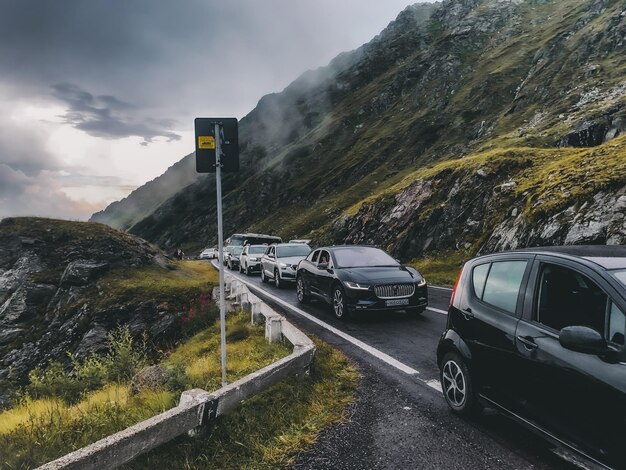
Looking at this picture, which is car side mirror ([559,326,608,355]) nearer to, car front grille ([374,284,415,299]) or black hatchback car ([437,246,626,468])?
black hatchback car ([437,246,626,468])

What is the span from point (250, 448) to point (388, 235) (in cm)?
2616

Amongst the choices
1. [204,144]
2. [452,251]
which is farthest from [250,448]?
[452,251]

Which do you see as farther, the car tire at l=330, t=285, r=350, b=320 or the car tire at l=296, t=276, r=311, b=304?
the car tire at l=296, t=276, r=311, b=304

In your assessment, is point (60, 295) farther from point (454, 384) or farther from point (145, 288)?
point (454, 384)

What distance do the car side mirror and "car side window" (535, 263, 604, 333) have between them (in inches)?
9.9

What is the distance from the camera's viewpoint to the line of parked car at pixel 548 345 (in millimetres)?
3100

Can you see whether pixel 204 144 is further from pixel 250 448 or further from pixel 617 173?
pixel 617 173

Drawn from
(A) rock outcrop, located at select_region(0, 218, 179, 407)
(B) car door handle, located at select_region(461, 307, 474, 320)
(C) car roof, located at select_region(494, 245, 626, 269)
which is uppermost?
(C) car roof, located at select_region(494, 245, 626, 269)

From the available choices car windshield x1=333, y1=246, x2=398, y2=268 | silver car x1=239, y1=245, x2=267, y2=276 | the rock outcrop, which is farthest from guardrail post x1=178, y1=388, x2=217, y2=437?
silver car x1=239, y1=245, x2=267, y2=276

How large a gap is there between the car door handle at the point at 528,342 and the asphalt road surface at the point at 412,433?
3.16 feet

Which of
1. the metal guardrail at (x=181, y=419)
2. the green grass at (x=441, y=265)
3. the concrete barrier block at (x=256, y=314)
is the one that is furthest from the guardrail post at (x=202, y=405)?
the green grass at (x=441, y=265)

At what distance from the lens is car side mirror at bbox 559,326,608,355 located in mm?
3070

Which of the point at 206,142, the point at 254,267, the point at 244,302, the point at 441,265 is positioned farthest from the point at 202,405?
the point at 254,267

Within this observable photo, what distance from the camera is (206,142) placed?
20.0 feet
